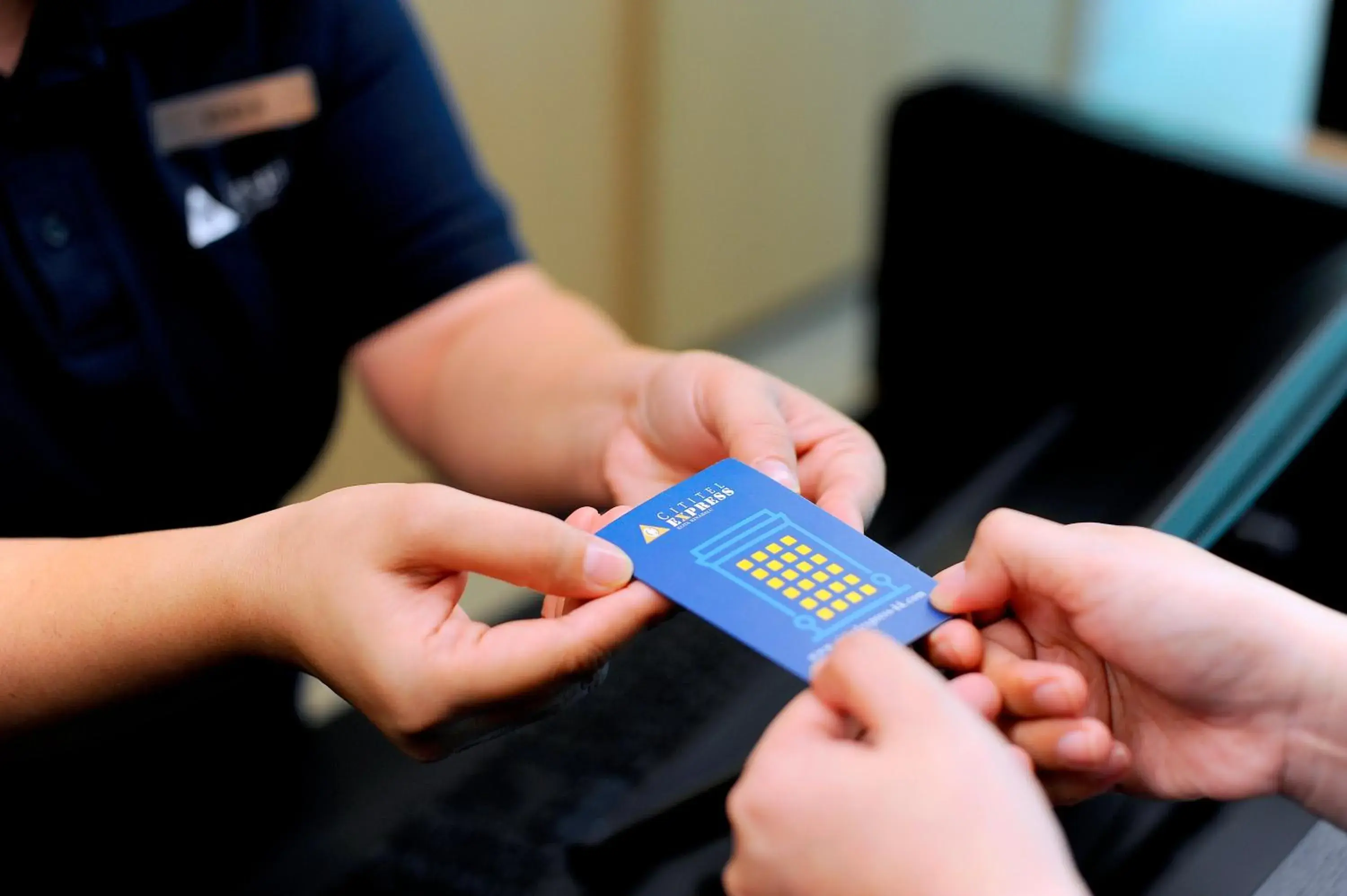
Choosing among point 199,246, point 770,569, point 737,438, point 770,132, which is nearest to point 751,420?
point 737,438

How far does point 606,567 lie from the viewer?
532 mm

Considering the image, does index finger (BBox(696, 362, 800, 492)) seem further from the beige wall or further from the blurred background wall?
the beige wall

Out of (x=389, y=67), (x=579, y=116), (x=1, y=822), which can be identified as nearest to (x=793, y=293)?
(x=579, y=116)

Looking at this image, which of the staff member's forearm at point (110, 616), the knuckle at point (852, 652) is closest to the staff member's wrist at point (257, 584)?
the staff member's forearm at point (110, 616)

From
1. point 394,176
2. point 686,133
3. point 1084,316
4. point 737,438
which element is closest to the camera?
point 737,438

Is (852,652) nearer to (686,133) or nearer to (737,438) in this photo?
(737,438)

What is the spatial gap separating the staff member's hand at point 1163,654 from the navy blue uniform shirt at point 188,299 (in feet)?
1.13

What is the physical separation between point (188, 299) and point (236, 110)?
0.11 metres

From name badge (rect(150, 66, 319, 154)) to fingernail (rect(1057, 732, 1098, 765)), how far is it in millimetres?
544

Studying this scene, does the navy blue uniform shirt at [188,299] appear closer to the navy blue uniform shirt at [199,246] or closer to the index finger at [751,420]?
the navy blue uniform shirt at [199,246]

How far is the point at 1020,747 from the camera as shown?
520 mm

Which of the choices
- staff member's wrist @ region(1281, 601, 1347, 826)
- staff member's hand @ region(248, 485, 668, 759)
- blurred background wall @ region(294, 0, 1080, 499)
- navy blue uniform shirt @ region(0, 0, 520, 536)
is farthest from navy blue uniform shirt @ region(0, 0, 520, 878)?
blurred background wall @ region(294, 0, 1080, 499)

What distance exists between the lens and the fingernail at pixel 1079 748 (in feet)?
1.64

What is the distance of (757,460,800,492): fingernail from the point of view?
605 mm
